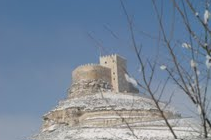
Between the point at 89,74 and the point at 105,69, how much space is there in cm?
176

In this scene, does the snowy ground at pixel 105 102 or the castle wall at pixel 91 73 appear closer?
the snowy ground at pixel 105 102

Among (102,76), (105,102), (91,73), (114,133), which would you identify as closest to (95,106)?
(105,102)

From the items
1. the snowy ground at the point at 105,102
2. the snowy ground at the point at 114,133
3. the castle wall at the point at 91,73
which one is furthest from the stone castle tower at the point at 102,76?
the snowy ground at the point at 114,133

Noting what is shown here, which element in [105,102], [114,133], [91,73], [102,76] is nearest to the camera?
[114,133]

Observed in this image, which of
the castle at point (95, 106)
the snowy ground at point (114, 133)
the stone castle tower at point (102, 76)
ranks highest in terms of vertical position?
the stone castle tower at point (102, 76)

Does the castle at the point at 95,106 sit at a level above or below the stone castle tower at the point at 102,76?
below

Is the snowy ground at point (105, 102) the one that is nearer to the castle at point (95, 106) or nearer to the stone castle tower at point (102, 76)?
the castle at point (95, 106)

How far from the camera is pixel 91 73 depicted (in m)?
42.9

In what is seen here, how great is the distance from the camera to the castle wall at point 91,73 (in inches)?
1687

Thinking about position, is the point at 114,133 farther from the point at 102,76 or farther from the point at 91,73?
the point at 102,76

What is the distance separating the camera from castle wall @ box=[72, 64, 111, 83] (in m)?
42.8

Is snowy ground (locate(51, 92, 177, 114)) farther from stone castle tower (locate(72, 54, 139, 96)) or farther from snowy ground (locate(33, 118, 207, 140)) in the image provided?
snowy ground (locate(33, 118, 207, 140))

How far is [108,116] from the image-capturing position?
3438 cm

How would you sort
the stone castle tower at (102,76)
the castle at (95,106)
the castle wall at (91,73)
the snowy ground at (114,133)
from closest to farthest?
the snowy ground at (114,133) < the castle at (95,106) < the stone castle tower at (102,76) < the castle wall at (91,73)
